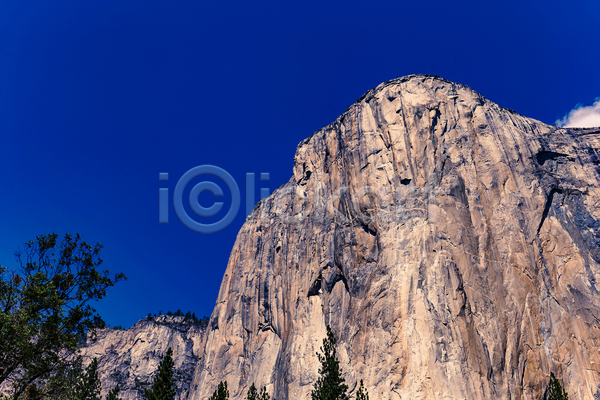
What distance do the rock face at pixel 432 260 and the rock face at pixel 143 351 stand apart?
56632mm

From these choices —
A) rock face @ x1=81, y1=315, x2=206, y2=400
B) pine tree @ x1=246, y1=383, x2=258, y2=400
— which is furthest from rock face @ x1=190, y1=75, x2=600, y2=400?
rock face @ x1=81, y1=315, x2=206, y2=400

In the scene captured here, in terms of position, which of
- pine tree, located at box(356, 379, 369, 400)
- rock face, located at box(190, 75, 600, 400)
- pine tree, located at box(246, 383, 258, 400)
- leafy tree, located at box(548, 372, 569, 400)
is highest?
rock face, located at box(190, 75, 600, 400)

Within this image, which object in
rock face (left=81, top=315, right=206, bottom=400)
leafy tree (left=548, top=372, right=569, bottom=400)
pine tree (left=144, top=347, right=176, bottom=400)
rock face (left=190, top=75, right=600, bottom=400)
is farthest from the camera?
rock face (left=81, top=315, right=206, bottom=400)

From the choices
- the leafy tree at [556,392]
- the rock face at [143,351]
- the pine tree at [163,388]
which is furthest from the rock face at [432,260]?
the rock face at [143,351]

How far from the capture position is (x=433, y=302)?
49.5 meters

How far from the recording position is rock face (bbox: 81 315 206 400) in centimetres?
13138

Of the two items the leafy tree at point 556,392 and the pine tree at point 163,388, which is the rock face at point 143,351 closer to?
the pine tree at point 163,388

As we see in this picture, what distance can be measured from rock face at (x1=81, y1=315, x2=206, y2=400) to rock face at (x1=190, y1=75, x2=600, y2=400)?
2230 inches

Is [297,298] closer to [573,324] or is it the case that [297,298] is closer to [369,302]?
[369,302]

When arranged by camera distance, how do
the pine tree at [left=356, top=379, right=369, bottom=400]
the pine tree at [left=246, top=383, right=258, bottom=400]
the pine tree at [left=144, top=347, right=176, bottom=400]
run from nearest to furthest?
1. the pine tree at [left=356, top=379, right=369, bottom=400]
2. the pine tree at [left=144, top=347, right=176, bottom=400]
3. the pine tree at [left=246, top=383, right=258, bottom=400]

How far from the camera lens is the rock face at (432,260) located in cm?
4722

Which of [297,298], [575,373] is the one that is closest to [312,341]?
[297,298]

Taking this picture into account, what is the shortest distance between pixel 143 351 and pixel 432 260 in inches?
4673

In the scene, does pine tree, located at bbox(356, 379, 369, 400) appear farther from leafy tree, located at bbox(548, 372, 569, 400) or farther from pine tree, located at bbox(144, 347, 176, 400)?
pine tree, located at bbox(144, 347, 176, 400)
